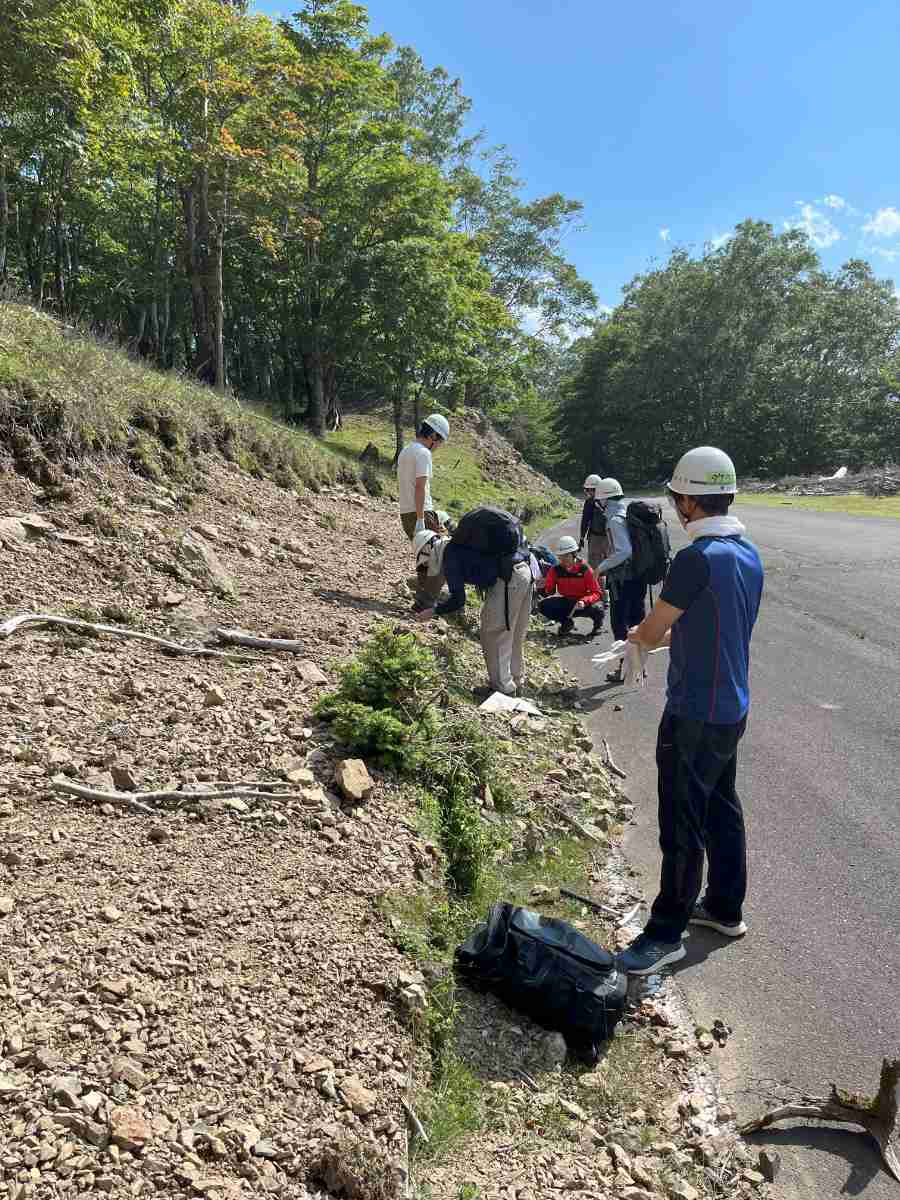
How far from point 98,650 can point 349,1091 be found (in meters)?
3.31

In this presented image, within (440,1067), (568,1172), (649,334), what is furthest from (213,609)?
(649,334)

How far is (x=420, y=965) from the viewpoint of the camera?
336 centimetres

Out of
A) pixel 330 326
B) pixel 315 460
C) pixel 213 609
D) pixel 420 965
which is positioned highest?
pixel 330 326

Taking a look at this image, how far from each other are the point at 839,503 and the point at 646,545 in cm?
2505

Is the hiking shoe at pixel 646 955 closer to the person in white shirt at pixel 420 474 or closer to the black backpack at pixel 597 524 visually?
the person in white shirt at pixel 420 474

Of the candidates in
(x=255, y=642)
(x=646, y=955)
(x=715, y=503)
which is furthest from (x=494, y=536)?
(x=646, y=955)

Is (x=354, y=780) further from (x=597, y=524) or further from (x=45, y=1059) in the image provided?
(x=597, y=524)

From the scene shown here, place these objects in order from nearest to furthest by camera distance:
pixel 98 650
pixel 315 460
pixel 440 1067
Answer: pixel 440 1067 → pixel 98 650 → pixel 315 460

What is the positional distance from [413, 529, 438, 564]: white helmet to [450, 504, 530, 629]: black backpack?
1070 millimetres

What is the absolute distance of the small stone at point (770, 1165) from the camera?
8.98 ft

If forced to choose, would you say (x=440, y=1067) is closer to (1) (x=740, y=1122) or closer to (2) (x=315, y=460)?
(1) (x=740, y=1122)

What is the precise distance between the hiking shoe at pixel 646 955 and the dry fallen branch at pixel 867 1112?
0.83 m

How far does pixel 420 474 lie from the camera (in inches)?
320

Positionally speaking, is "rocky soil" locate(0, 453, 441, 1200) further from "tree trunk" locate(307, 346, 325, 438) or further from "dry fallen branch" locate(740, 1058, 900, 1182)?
"tree trunk" locate(307, 346, 325, 438)
